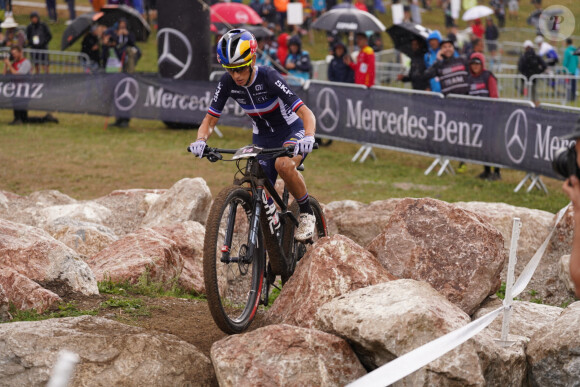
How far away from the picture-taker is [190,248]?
8695mm

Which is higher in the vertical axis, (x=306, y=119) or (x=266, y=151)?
(x=306, y=119)

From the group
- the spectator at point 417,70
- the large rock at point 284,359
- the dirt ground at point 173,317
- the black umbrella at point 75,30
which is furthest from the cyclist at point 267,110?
the black umbrella at point 75,30

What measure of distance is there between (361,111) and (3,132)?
28.7 feet

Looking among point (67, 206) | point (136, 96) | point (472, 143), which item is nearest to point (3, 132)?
point (136, 96)

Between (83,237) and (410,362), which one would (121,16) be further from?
(410,362)

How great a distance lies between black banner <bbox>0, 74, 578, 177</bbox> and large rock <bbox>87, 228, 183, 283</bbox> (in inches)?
289

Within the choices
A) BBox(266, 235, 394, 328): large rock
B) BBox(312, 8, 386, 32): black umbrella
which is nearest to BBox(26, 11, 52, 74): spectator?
BBox(312, 8, 386, 32): black umbrella

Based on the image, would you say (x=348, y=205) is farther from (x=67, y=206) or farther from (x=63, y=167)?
(x=63, y=167)

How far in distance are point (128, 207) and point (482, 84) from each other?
7143mm

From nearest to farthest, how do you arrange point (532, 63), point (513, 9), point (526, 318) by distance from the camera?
point (526, 318)
point (532, 63)
point (513, 9)

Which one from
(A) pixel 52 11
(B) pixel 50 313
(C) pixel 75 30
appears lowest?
(B) pixel 50 313

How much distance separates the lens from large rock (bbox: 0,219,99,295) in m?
6.73

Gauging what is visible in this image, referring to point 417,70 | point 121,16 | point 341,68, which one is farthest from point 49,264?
point 121,16

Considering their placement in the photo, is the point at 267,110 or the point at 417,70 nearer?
the point at 267,110
